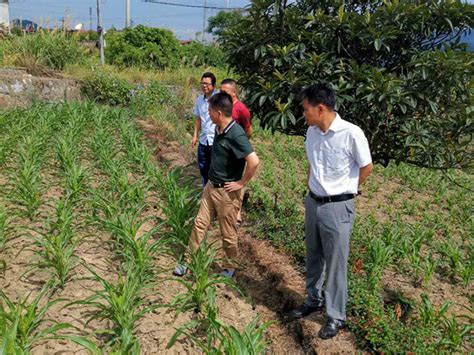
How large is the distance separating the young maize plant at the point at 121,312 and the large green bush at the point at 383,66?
1.79 meters

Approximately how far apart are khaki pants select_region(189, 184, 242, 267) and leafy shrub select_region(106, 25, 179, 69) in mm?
12001

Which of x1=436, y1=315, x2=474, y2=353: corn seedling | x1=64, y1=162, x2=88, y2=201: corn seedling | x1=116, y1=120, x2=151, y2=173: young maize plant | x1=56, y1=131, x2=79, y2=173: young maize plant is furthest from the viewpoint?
x1=116, y1=120, x2=151, y2=173: young maize plant

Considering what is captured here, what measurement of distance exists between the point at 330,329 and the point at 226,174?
4.68ft

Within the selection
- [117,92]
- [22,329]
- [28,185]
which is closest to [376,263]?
[22,329]

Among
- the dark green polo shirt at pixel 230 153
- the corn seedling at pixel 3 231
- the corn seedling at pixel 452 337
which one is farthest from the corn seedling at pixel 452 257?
the corn seedling at pixel 3 231

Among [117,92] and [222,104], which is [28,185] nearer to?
[222,104]

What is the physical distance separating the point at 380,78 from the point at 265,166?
4101mm

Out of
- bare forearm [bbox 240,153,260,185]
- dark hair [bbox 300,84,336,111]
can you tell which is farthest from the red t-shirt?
dark hair [bbox 300,84,336,111]

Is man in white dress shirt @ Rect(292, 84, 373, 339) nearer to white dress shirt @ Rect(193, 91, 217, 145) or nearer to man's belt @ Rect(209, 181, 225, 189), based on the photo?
man's belt @ Rect(209, 181, 225, 189)

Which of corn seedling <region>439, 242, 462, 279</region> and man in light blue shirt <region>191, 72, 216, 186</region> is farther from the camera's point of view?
man in light blue shirt <region>191, 72, 216, 186</region>

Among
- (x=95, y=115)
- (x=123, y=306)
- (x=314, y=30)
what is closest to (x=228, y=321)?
(x=123, y=306)

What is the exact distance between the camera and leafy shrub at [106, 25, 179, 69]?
48.5ft

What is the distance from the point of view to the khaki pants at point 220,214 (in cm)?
344

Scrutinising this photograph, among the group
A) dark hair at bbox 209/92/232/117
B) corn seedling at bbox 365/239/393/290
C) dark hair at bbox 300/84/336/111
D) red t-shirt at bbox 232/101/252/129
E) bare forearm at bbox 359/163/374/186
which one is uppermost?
dark hair at bbox 300/84/336/111
